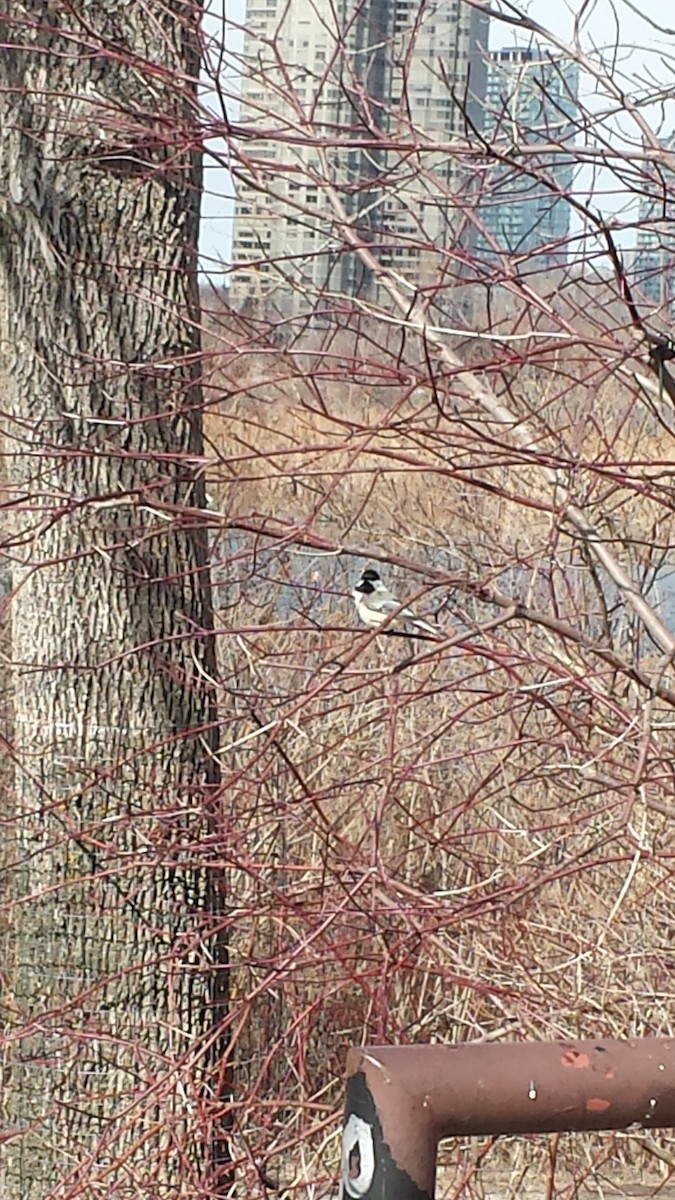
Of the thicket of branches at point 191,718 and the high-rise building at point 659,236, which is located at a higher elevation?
the high-rise building at point 659,236

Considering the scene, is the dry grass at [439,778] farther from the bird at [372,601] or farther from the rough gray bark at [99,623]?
the rough gray bark at [99,623]

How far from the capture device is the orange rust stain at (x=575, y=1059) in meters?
1.37

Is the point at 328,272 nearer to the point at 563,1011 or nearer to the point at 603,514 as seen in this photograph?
the point at 603,514

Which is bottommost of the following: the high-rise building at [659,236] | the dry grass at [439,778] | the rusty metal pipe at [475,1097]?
the dry grass at [439,778]

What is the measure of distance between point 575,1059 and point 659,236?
2.72m

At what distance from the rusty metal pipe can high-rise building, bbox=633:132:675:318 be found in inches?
69.9

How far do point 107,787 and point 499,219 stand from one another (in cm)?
229

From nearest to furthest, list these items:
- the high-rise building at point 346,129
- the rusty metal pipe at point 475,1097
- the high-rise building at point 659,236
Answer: the rusty metal pipe at point 475,1097 < the high-rise building at point 659,236 < the high-rise building at point 346,129

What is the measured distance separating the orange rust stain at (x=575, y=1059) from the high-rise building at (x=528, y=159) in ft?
5.99

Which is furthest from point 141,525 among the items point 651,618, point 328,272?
point 651,618

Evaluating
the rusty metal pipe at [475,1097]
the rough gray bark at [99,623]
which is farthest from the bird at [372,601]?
the rusty metal pipe at [475,1097]

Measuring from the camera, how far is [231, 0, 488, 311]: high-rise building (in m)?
3.58

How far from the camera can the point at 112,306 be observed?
17.0 feet

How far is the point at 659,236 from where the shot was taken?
3.72 m
